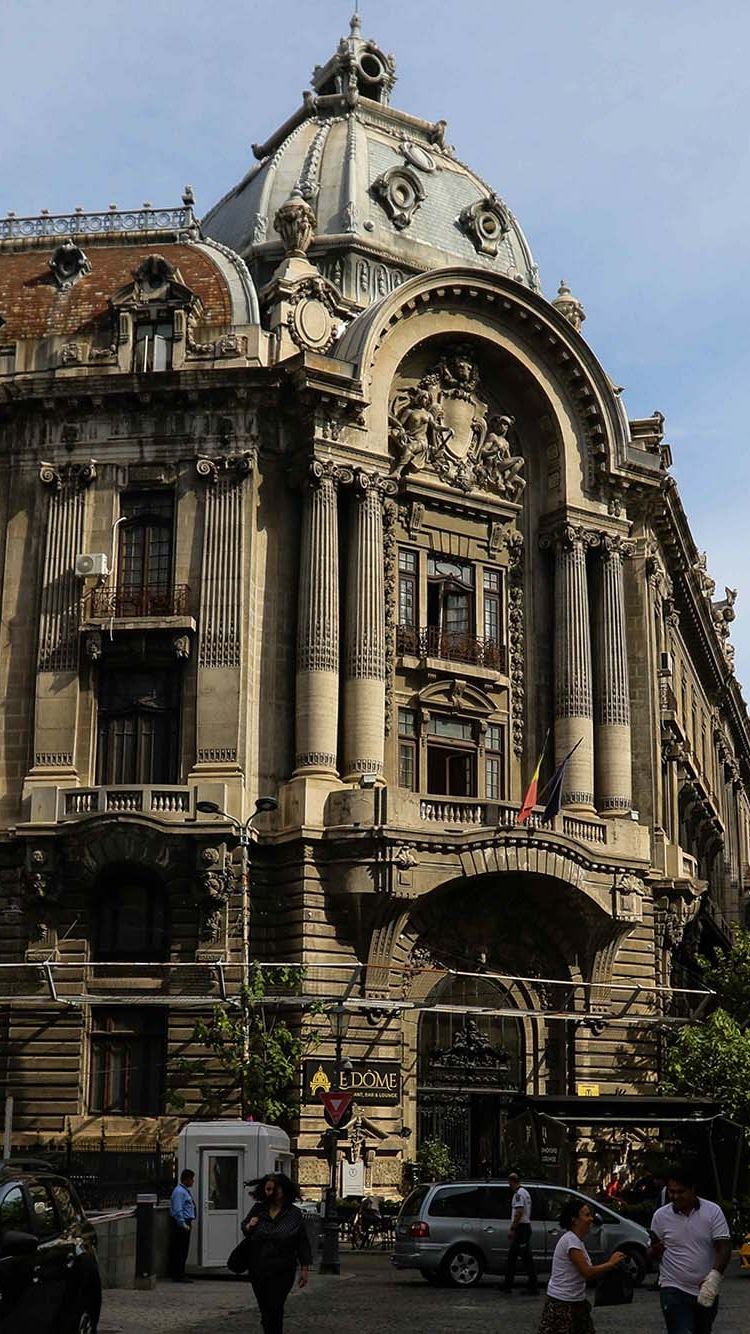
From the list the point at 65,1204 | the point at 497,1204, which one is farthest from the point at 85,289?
the point at 65,1204

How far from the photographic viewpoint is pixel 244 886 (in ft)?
135

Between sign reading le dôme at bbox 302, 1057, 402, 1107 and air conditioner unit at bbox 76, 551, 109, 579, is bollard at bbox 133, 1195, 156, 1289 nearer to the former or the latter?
sign reading le dôme at bbox 302, 1057, 402, 1107

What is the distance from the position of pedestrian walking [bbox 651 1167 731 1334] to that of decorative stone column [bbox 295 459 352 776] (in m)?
30.2

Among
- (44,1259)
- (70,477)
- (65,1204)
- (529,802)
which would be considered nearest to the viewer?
(44,1259)

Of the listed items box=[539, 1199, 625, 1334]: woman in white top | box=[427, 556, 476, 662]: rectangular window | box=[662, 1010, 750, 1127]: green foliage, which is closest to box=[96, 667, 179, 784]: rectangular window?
box=[427, 556, 476, 662]: rectangular window

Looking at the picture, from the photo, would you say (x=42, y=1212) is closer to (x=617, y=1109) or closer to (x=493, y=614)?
(x=617, y=1109)

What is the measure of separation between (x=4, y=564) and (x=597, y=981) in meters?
19.2

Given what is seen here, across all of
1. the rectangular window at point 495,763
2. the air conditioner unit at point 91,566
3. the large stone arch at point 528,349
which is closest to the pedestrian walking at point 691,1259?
the air conditioner unit at point 91,566

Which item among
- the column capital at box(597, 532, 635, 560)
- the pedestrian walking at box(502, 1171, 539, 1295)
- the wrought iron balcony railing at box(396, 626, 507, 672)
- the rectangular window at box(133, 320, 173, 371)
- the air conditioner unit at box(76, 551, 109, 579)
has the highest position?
the rectangular window at box(133, 320, 173, 371)

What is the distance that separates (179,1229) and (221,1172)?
2392 millimetres

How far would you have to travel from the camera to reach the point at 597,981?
4588 centimetres

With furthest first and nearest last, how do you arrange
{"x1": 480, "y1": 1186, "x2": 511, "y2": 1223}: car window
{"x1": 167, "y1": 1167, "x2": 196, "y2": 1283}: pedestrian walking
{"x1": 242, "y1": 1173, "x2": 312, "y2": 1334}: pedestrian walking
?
{"x1": 480, "y1": 1186, "x2": 511, "y2": 1223}: car window
{"x1": 167, "y1": 1167, "x2": 196, "y2": 1283}: pedestrian walking
{"x1": 242, "y1": 1173, "x2": 312, "y2": 1334}: pedestrian walking

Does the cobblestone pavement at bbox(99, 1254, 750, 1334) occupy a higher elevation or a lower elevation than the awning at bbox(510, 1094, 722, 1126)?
lower

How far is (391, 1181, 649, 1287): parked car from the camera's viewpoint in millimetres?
29359
